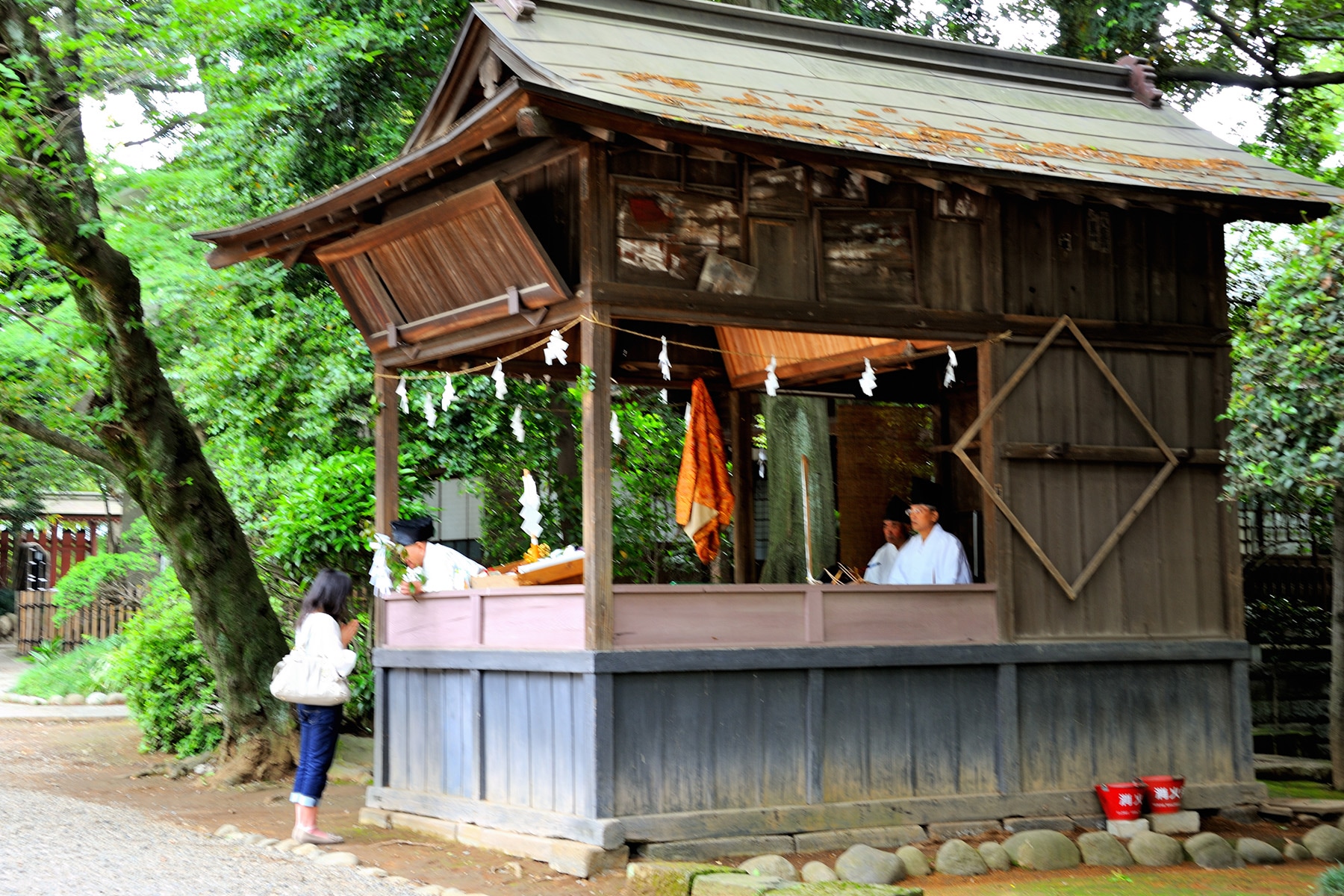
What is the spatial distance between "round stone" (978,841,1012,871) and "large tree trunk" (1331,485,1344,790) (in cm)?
535

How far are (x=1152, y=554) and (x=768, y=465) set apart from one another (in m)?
3.92

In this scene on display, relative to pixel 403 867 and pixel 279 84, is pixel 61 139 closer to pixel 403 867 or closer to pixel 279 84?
pixel 279 84

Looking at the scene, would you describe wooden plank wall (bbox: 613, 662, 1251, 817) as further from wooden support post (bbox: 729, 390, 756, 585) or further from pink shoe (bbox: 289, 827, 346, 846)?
wooden support post (bbox: 729, 390, 756, 585)

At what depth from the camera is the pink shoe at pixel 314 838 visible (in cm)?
912

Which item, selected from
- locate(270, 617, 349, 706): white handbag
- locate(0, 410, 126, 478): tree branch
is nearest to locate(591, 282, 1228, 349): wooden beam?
locate(270, 617, 349, 706): white handbag

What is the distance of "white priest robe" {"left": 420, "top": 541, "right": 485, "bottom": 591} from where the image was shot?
9.89m

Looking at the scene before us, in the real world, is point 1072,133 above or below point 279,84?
below

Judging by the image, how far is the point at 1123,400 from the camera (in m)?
10.0

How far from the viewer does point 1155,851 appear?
9195 millimetres

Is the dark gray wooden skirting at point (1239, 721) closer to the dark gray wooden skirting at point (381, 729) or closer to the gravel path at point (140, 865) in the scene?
the gravel path at point (140, 865)

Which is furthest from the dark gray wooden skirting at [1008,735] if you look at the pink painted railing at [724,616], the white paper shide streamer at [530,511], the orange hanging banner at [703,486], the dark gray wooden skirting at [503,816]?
the white paper shide streamer at [530,511]

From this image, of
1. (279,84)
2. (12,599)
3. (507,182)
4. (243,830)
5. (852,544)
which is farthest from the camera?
(12,599)

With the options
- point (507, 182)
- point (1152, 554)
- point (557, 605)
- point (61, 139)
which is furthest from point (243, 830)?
point (1152, 554)

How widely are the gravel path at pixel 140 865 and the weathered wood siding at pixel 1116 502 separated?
197 inches
